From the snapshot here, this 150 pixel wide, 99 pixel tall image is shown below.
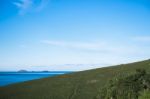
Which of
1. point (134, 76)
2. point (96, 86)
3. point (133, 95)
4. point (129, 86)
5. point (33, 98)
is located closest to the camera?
point (133, 95)

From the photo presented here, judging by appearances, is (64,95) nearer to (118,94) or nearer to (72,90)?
(72,90)

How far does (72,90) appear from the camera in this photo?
6300 centimetres

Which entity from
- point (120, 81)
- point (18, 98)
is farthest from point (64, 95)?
point (120, 81)

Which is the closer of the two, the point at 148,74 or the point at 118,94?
the point at 118,94

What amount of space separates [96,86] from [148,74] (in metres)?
29.2

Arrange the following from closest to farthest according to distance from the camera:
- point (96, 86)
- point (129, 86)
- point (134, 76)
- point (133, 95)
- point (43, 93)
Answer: point (133, 95)
point (129, 86)
point (134, 76)
point (43, 93)
point (96, 86)

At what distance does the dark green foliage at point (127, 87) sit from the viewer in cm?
3316

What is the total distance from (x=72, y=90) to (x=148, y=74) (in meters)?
28.3

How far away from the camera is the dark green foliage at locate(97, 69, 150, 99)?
33.2 m

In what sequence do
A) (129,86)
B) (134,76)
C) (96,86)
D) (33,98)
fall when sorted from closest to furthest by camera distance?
(129,86) < (134,76) < (33,98) < (96,86)

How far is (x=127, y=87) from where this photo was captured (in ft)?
114

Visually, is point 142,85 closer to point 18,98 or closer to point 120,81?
point 120,81

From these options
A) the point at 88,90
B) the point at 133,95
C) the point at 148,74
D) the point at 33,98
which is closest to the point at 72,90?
the point at 88,90

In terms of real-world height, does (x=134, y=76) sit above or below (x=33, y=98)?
above
